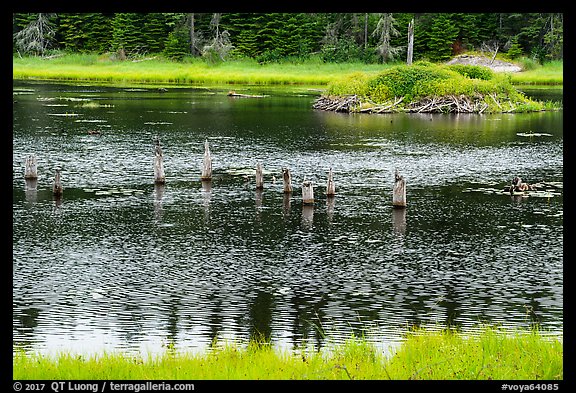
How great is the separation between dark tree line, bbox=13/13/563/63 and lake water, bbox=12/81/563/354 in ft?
197

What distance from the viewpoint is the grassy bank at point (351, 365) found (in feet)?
54.5

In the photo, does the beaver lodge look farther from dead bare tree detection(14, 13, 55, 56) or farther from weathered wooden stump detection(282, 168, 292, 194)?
dead bare tree detection(14, 13, 55, 56)

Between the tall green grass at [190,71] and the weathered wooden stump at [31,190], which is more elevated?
the tall green grass at [190,71]

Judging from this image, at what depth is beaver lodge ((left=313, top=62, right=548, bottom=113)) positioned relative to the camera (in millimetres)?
98062

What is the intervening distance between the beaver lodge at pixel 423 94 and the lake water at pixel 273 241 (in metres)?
23.8

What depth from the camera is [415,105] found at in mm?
100062

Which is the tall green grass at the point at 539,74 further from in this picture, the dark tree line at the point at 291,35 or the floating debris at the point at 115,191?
the floating debris at the point at 115,191

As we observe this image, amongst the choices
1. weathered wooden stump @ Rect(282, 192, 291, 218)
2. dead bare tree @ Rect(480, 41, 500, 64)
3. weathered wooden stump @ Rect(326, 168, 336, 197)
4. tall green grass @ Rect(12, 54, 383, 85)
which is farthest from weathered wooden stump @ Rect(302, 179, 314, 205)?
dead bare tree @ Rect(480, 41, 500, 64)

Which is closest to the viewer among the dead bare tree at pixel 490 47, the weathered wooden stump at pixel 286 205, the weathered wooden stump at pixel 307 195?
the weathered wooden stump at pixel 286 205

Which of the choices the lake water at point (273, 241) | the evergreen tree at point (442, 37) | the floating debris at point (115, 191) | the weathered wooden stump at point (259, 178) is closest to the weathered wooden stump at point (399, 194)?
the lake water at point (273, 241)

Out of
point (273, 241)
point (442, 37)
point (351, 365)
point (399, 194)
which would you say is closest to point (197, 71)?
point (442, 37)

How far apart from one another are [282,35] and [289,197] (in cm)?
8945

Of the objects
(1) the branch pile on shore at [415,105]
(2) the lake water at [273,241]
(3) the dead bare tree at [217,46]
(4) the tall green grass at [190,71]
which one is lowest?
(2) the lake water at [273,241]
